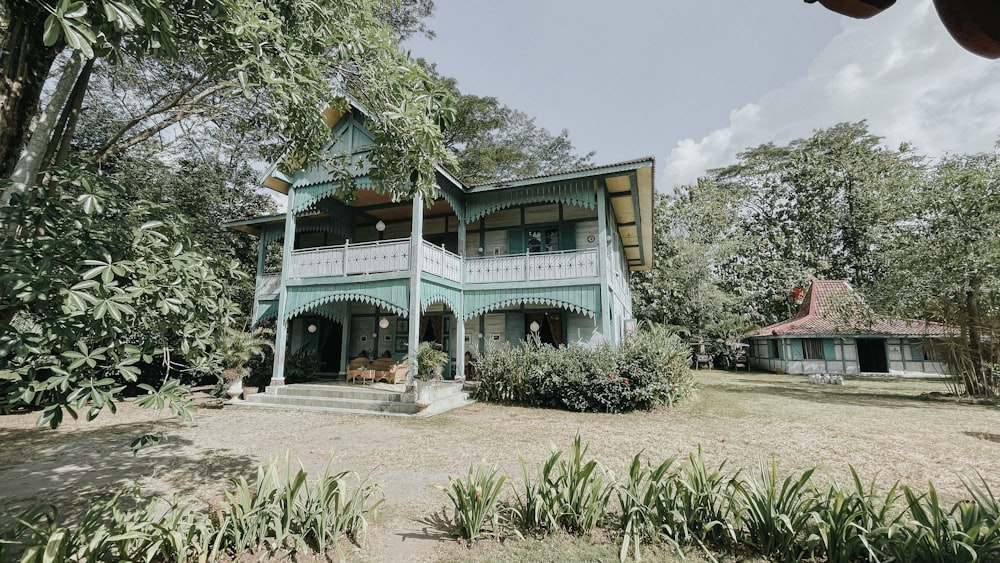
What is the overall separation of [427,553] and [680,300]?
28.8 m

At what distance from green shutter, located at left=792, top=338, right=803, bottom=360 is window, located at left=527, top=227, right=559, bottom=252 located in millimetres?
19576

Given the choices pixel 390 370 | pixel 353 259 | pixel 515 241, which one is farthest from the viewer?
pixel 515 241

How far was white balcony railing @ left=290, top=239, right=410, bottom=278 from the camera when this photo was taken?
12.2m

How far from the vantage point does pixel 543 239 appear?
1488 centimetres

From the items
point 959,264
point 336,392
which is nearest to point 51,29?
point 336,392

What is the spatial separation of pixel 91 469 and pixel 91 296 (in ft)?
19.8

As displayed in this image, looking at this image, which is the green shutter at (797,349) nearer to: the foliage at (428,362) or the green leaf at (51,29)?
the foliage at (428,362)

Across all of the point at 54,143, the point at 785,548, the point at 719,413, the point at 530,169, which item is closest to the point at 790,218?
the point at 530,169

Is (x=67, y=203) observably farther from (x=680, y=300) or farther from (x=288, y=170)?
(x=680, y=300)

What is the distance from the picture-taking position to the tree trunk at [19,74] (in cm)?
293

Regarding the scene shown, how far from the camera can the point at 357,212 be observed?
1609cm

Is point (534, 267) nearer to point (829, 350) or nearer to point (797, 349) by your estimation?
point (797, 349)

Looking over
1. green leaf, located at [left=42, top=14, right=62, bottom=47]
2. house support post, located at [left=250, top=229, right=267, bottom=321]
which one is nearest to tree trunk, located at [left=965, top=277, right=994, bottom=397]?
green leaf, located at [left=42, top=14, right=62, bottom=47]

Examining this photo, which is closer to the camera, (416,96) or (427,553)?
(427,553)
